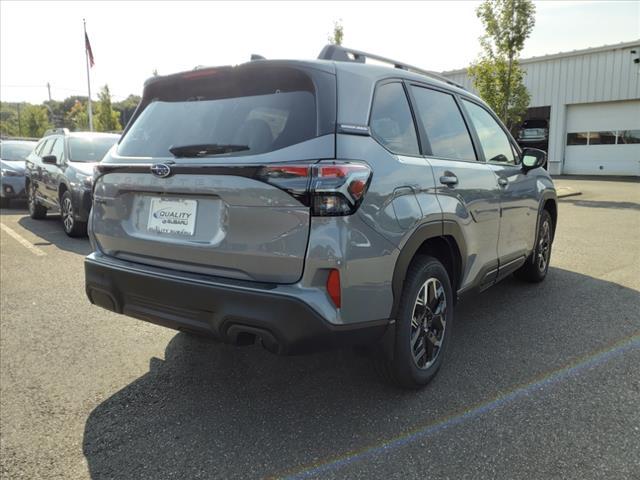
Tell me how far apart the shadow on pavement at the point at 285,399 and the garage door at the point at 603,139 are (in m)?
23.9

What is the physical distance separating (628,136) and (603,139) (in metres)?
1.08

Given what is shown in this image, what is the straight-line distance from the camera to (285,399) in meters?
2.97

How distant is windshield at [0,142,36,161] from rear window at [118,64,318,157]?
37.9 feet

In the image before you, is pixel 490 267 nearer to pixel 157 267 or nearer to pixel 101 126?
pixel 157 267

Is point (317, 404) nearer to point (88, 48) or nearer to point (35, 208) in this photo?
point (35, 208)

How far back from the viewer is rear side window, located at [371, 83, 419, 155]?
2729 millimetres

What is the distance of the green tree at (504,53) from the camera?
53.6 ft

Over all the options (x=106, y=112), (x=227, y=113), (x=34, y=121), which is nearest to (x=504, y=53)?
(x=227, y=113)

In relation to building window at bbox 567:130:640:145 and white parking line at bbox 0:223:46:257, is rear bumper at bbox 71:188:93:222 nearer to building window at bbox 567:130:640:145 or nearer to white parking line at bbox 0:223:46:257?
white parking line at bbox 0:223:46:257

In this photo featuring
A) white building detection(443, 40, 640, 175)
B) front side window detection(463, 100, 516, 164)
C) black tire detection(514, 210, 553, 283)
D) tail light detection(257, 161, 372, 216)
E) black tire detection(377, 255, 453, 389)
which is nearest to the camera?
tail light detection(257, 161, 372, 216)

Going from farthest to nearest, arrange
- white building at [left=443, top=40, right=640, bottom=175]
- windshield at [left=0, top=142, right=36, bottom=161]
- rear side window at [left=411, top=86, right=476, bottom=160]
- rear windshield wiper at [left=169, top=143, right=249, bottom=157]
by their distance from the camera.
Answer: white building at [left=443, top=40, right=640, bottom=175], windshield at [left=0, top=142, right=36, bottom=161], rear side window at [left=411, top=86, right=476, bottom=160], rear windshield wiper at [left=169, top=143, right=249, bottom=157]

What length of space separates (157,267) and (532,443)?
6.77 feet

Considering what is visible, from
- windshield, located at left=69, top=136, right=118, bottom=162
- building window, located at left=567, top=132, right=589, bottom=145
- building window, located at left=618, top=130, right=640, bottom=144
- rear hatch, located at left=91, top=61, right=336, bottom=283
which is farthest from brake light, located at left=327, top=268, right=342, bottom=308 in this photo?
building window, located at left=567, top=132, right=589, bottom=145

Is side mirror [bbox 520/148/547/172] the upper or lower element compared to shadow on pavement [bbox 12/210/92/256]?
upper
